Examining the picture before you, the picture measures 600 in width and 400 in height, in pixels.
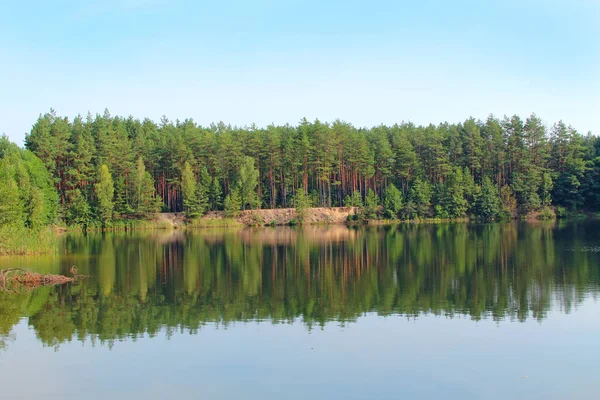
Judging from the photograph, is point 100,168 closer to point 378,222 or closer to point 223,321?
point 378,222

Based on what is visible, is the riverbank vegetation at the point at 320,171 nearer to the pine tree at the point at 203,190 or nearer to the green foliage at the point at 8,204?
the pine tree at the point at 203,190

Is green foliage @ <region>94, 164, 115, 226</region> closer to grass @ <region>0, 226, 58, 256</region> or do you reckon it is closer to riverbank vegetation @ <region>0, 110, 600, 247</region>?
riverbank vegetation @ <region>0, 110, 600, 247</region>

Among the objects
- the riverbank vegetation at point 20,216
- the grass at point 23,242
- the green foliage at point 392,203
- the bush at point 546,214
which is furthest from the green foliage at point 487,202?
the grass at point 23,242

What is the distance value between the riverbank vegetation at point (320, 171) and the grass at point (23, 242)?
103ft

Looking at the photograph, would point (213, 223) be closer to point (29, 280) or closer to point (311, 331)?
point (29, 280)

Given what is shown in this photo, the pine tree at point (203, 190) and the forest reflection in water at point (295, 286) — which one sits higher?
the pine tree at point (203, 190)

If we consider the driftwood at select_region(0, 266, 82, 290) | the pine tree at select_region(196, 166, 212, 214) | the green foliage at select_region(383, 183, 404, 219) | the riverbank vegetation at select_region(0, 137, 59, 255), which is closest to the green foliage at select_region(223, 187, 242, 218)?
the pine tree at select_region(196, 166, 212, 214)

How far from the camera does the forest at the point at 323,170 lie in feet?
254

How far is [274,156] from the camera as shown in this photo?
280 feet

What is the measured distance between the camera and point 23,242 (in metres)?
39.2

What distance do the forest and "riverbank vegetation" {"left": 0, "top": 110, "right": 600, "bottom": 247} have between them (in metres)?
0.16

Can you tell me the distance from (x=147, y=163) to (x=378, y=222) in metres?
35.3

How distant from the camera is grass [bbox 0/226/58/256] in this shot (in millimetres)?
37656

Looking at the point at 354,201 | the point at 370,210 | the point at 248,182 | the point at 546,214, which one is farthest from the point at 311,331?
the point at 546,214
